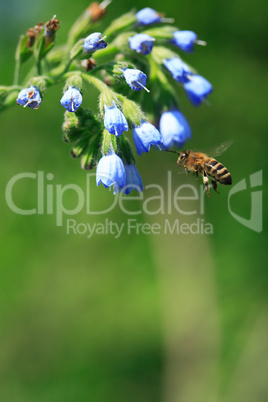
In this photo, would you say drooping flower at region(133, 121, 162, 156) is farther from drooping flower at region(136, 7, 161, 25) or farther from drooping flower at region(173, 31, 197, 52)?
drooping flower at region(136, 7, 161, 25)

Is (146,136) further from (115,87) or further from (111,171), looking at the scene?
(115,87)

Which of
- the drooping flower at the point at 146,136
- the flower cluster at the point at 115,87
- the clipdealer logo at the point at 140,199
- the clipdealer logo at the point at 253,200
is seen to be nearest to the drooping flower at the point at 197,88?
the flower cluster at the point at 115,87

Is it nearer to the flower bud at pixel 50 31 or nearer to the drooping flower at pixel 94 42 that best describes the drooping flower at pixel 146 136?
the drooping flower at pixel 94 42

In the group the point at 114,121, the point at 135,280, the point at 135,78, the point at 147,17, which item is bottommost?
the point at 135,280

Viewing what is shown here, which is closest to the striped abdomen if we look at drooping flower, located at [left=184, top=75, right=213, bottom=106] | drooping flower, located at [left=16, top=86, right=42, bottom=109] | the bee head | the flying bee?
the flying bee

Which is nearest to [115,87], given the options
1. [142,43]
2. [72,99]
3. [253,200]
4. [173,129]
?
[142,43]

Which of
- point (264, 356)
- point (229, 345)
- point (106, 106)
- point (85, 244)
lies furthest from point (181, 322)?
point (106, 106)
